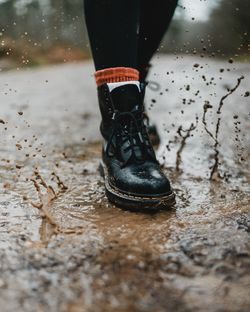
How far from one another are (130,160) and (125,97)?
24 centimetres

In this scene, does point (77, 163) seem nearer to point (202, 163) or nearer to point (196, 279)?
point (202, 163)

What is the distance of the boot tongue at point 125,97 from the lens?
1518mm

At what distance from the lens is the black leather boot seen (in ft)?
4.65

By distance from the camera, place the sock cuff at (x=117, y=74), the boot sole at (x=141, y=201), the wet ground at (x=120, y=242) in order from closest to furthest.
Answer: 1. the wet ground at (x=120, y=242)
2. the boot sole at (x=141, y=201)
3. the sock cuff at (x=117, y=74)

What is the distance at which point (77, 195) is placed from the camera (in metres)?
1.63

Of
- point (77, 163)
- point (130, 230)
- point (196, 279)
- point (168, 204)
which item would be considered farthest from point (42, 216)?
point (77, 163)

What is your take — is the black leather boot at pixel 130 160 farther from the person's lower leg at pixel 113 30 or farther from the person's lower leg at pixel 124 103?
the person's lower leg at pixel 113 30

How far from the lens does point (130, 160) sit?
1516 mm

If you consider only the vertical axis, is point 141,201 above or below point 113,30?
below

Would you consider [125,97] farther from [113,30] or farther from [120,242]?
[120,242]

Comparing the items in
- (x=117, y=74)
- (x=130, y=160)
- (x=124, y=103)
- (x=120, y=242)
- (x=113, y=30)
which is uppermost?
(x=113, y=30)

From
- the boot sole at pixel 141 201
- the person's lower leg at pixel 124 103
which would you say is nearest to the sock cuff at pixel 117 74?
the person's lower leg at pixel 124 103

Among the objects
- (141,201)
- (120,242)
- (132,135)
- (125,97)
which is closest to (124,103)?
(125,97)

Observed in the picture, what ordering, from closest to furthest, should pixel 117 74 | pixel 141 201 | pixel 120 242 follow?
1. pixel 120 242
2. pixel 141 201
3. pixel 117 74
